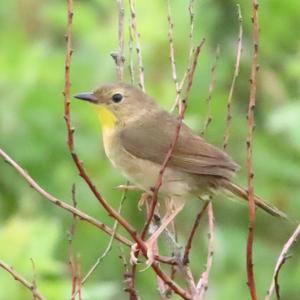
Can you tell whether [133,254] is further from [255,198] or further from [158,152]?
[158,152]

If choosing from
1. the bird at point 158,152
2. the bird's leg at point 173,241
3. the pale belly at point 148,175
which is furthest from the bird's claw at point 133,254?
the pale belly at point 148,175

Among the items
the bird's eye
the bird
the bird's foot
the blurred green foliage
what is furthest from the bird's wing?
the blurred green foliage

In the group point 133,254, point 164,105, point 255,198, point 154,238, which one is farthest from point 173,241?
point 164,105

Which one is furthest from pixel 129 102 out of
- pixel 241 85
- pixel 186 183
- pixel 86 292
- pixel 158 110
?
pixel 241 85

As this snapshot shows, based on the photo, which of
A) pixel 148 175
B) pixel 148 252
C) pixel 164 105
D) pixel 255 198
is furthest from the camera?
pixel 164 105

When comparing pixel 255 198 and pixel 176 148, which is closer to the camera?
pixel 255 198

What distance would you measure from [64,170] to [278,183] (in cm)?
115

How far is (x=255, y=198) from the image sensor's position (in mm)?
4492

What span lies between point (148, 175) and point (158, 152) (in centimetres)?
11

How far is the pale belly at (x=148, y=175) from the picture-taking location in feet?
15.3

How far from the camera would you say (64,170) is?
23.5ft

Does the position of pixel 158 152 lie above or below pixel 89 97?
below

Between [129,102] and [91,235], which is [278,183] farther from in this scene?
[129,102]

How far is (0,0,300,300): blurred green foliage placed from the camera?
691 centimetres
